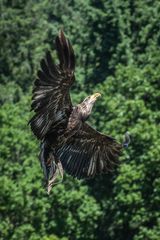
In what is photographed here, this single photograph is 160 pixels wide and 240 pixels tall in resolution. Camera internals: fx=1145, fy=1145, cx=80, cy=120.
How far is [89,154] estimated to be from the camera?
66.8 ft

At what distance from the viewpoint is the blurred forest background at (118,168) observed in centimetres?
3922

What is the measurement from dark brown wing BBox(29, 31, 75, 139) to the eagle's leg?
428mm

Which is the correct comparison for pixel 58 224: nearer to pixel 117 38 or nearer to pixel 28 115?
pixel 28 115

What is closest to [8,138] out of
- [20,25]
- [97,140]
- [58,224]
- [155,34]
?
[58,224]

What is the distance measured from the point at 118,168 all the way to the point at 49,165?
75.0ft

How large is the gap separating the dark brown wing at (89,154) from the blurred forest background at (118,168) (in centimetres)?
1680

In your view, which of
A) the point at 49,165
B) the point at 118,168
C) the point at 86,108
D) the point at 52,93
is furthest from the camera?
the point at 118,168

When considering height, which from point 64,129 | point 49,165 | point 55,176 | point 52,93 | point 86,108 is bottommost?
point 55,176

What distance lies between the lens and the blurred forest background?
129 feet

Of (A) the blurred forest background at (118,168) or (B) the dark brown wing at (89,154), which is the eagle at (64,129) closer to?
(B) the dark brown wing at (89,154)

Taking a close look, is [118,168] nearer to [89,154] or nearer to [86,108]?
[89,154]

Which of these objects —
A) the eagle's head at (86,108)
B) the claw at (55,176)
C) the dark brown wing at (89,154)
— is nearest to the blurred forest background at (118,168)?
the dark brown wing at (89,154)

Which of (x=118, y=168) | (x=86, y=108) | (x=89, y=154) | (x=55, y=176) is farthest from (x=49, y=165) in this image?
(x=118, y=168)

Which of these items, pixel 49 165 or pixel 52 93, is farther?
pixel 49 165
